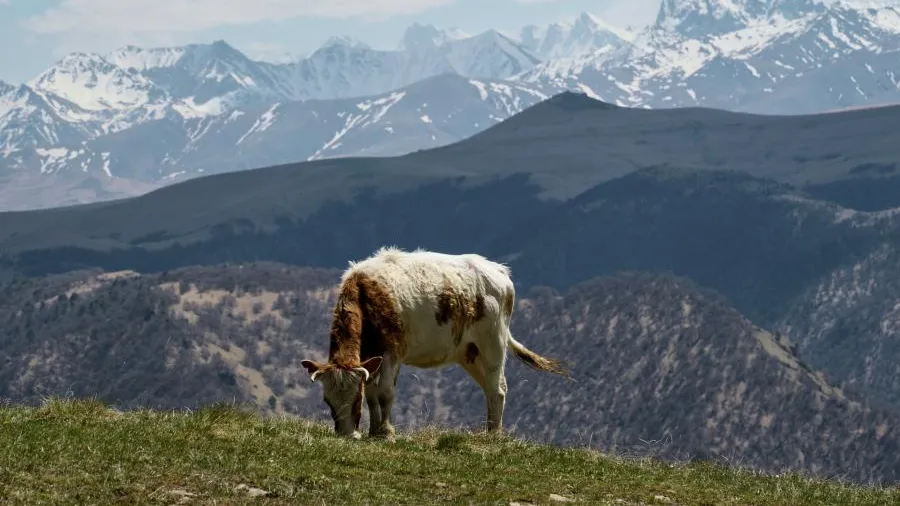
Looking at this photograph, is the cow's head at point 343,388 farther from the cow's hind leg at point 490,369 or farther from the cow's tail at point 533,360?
the cow's tail at point 533,360

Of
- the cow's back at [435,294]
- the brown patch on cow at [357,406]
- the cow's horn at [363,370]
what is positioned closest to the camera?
the cow's horn at [363,370]

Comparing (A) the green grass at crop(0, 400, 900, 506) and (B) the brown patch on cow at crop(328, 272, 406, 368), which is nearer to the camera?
(A) the green grass at crop(0, 400, 900, 506)

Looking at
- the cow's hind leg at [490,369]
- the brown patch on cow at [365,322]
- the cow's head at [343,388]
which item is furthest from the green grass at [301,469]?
the cow's hind leg at [490,369]

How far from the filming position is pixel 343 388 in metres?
33.2

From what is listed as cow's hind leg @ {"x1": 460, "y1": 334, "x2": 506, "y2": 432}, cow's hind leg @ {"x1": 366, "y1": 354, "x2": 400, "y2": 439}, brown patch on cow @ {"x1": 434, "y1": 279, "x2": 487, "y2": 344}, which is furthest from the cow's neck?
cow's hind leg @ {"x1": 460, "y1": 334, "x2": 506, "y2": 432}

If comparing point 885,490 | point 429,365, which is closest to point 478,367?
point 429,365

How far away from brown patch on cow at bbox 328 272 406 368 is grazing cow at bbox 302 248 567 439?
0.08 ft

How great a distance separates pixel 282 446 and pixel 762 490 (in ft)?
32.8

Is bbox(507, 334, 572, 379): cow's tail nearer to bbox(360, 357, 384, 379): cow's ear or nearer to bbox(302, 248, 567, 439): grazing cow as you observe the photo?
bbox(302, 248, 567, 439): grazing cow

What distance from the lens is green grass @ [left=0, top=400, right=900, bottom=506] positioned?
955 inches

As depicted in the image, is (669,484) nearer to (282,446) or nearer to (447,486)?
(447,486)

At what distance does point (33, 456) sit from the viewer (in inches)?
1006

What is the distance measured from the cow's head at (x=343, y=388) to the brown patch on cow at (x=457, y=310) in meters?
3.49

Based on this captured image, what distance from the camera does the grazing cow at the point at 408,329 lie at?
33406 millimetres
